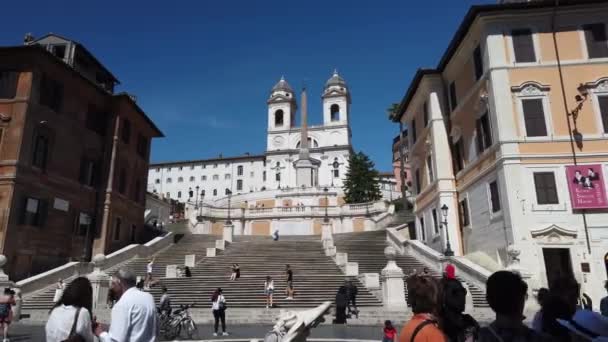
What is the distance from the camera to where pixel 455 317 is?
3.36m

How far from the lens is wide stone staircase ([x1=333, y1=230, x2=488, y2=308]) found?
72.3 ft

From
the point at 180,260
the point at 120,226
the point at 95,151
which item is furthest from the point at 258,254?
the point at 95,151

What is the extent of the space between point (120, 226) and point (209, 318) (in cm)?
1783

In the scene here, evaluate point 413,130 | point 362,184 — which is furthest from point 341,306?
point 362,184

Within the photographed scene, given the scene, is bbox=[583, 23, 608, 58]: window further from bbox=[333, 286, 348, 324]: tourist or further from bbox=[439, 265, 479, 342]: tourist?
bbox=[439, 265, 479, 342]: tourist

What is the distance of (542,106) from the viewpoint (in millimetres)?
21281

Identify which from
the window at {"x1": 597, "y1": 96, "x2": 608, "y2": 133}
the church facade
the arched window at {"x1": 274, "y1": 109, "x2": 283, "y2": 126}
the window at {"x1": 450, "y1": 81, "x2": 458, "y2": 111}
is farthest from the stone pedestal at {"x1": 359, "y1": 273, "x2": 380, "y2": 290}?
the arched window at {"x1": 274, "y1": 109, "x2": 283, "y2": 126}

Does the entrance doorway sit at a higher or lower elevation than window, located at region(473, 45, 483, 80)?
lower

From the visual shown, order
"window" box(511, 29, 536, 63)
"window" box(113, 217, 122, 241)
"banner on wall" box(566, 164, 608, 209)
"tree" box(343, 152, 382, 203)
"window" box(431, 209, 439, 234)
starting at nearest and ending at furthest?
"banner on wall" box(566, 164, 608, 209), "window" box(511, 29, 536, 63), "window" box(431, 209, 439, 234), "window" box(113, 217, 122, 241), "tree" box(343, 152, 382, 203)

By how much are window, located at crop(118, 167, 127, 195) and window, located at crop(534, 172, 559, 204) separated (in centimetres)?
2865

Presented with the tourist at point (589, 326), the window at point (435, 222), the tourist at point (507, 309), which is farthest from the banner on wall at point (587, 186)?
the tourist at point (507, 309)

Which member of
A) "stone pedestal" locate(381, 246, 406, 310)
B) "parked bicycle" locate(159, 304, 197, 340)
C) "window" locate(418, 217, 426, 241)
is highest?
"window" locate(418, 217, 426, 241)

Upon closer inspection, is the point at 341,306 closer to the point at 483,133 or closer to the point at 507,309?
the point at 483,133

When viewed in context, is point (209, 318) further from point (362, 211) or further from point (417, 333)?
point (362, 211)
